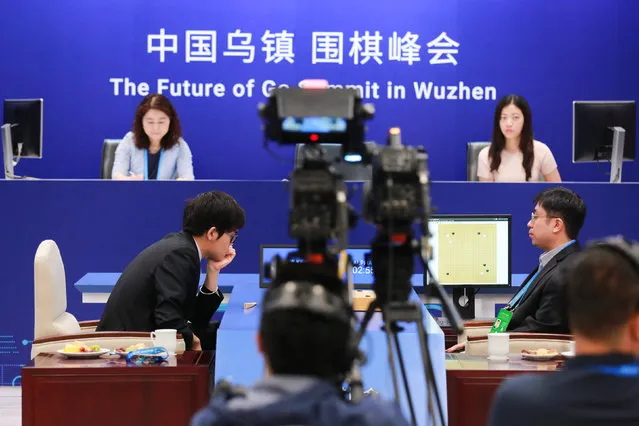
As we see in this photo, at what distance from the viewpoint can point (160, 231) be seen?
615 centimetres

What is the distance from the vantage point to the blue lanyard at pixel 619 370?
1726 millimetres

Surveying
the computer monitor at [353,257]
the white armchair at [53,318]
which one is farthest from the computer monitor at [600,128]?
the white armchair at [53,318]

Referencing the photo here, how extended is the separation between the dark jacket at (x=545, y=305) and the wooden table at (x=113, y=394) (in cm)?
144

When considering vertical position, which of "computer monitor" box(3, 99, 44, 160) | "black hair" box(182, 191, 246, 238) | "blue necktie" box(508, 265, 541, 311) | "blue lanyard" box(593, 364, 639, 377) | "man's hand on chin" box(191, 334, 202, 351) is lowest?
"man's hand on chin" box(191, 334, 202, 351)

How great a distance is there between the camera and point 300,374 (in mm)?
1695

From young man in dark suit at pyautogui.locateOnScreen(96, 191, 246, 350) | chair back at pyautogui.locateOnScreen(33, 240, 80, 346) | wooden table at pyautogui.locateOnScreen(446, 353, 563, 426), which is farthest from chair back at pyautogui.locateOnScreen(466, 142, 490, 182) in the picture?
wooden table at pyautogui.locateOnScreen(446, 353, 563, 426)

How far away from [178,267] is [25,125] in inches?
135

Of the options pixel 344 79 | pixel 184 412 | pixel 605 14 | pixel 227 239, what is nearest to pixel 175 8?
pixel 344 79

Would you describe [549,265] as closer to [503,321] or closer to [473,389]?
[503,321]

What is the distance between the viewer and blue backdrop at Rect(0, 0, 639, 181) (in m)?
8.67

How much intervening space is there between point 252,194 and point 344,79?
2.82m

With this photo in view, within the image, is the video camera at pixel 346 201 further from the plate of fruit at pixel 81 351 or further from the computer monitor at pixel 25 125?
the computer monitor at pixel 25 125

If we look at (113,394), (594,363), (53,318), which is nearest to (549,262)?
(113,394)

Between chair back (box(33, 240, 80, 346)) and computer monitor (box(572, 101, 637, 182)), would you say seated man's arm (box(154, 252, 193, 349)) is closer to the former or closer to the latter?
chair back (box(33, 240, 80, 346))
